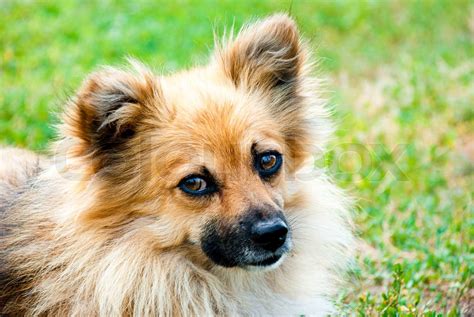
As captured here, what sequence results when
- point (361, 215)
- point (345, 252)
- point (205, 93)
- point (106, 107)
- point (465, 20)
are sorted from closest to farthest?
point (106, 107)
point (205, 93)
point (345, 252)
point (361, 215)
point (465, 20)

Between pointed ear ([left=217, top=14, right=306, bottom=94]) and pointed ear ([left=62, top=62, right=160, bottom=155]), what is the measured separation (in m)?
0.62

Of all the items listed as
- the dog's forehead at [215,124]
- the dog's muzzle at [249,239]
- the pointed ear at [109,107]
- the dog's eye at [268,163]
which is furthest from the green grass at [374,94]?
the dog's muzzle at [249,239]

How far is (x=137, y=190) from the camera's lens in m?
4.21

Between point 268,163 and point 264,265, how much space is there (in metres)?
0.65

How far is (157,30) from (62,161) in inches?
261

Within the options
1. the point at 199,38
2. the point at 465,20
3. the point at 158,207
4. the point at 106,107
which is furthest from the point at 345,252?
the point at 465,20

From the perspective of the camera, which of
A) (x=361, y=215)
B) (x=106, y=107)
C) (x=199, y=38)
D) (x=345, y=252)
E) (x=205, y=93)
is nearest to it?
(x=106, y=107)

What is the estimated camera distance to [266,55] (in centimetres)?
468

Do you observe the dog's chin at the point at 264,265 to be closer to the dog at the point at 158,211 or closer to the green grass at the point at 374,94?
the dog at the point at 158,211

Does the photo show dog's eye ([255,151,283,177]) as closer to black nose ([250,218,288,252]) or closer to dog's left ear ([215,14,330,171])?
dog's left ear ([215,14,330,171])

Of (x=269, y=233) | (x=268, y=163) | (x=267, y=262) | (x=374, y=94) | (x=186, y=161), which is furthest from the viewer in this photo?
(x=374, y=94)

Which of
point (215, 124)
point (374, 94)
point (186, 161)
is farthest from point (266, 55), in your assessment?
point (374, 94)

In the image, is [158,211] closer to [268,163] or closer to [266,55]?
[268,163]

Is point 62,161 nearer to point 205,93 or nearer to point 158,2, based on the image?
point 205,93
